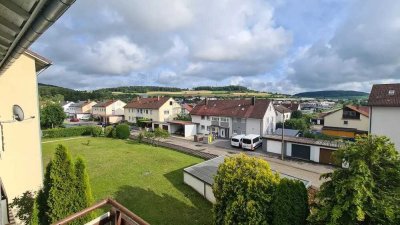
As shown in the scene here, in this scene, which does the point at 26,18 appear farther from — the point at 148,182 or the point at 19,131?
the point at 148,182

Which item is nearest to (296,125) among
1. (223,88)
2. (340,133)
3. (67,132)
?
(340,133)

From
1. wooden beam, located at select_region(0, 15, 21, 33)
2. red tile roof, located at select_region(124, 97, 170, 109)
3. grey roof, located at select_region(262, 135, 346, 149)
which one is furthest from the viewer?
red tile roof, located at select_region(124, 97, 170, 109)

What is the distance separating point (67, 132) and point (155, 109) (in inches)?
665

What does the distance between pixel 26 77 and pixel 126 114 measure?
5127 cm

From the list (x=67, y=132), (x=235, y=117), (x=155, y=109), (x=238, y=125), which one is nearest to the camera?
(x=235, y=117)

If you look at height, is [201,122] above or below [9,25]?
below

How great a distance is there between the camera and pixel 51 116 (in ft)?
161

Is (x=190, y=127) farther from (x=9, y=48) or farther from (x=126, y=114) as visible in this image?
(x=9, y=48)

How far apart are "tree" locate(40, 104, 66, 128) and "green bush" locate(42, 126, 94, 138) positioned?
7512 millimetres

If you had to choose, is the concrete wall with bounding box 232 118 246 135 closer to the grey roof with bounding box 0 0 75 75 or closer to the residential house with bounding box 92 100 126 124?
the grey roof with bounding box 0 0 75 75

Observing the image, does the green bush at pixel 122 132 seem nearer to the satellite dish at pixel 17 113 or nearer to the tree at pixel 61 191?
the satellite dish at pixel 17 113

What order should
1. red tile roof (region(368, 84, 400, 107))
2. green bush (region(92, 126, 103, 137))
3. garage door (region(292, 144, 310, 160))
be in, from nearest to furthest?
1. red tile roof (region(368, 84, 400, 107))
2. garage door (region(292, 144, 310, 160))
3. green bush (region(92, 126, 103, 137))

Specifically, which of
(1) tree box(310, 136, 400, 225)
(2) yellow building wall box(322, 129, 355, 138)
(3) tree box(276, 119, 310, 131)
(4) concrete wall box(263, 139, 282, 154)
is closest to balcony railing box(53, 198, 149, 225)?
(1) tree box(310, 136, 400, 225)

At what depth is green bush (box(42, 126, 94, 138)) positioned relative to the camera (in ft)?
139
